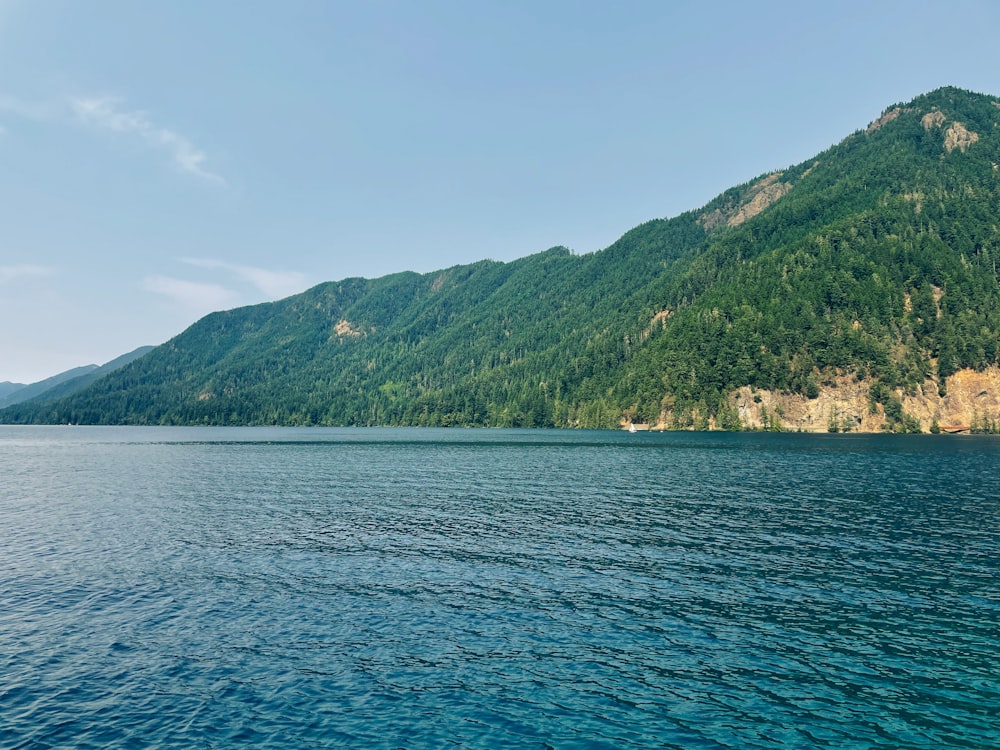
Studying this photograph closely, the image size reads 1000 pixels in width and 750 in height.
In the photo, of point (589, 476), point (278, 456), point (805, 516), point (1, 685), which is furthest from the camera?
point (278, 456)

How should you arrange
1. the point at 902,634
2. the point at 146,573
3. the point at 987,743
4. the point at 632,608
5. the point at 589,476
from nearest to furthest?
the point at 987,743 < the point at 902,634 < the point at 632,608 < the point at 146,573 < the point at 589,476

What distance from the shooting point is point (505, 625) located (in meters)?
30.1

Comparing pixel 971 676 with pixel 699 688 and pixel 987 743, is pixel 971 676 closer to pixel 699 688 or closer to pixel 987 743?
pixel 987 743

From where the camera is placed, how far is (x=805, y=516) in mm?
59438

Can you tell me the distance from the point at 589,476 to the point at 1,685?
80898 mm

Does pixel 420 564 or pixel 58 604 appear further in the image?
pixel 420 564

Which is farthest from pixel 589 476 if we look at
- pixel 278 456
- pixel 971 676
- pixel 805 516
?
pixel 278 456

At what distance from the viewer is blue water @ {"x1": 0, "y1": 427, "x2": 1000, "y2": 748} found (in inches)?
818

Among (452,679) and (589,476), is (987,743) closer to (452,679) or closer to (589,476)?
(452,679)

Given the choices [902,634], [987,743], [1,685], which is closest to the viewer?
[987,743]

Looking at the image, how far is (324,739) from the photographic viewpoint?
19.6 m

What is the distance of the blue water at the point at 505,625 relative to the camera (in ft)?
68.1

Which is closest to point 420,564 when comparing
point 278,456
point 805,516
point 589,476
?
point 805,516

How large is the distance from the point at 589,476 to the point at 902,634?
67972 mm
